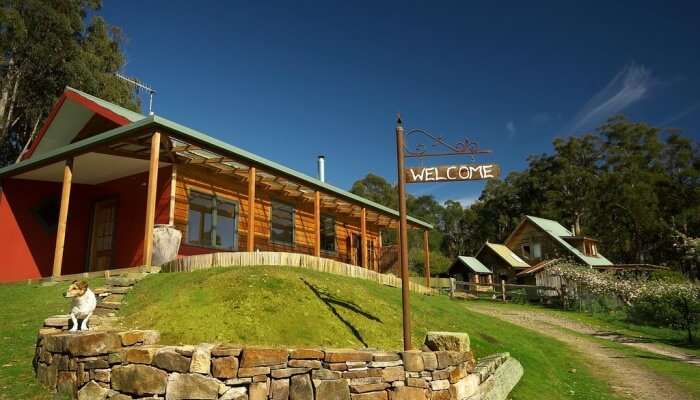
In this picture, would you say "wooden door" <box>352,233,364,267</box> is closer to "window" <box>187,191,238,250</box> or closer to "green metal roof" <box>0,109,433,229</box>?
"green metal roof" <box>0,109,433,229</box>

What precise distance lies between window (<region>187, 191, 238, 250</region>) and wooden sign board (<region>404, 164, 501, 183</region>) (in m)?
9.74

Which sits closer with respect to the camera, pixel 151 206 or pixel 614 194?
pixel 151 206

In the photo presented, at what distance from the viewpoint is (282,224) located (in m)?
18.6

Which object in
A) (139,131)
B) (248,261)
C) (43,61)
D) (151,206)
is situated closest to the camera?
(248,261)

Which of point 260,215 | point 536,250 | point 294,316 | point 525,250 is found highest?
point 525,250

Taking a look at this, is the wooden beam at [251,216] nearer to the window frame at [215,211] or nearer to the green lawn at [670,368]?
the window frame at [215,211]

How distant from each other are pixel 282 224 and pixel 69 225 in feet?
24.1

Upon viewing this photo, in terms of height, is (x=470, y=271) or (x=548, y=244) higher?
(x=548, y=244)

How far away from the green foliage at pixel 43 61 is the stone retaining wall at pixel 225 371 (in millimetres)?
27230

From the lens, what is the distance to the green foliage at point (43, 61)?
26578 millimetres

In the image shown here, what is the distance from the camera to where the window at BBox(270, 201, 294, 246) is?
18062 millimetres

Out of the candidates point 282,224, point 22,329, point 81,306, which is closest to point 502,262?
point 282,224

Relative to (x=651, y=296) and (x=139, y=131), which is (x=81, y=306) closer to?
(x=139, y=131)

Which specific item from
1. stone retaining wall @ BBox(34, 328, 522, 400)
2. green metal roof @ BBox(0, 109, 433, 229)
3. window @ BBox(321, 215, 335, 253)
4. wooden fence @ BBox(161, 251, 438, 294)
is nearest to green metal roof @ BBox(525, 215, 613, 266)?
window @ BBox(321, 215, 335, 253)
